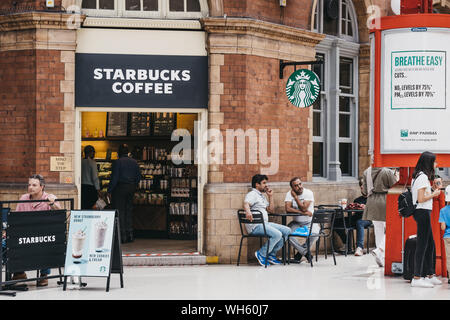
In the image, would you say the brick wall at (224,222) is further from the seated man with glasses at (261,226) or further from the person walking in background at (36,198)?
the person walking in background at (36,198)

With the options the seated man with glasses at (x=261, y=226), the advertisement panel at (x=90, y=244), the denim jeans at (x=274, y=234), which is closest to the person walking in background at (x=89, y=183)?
the seated man with glasses at (x=261, y=226)

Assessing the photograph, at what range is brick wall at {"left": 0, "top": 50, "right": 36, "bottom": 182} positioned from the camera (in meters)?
12.4

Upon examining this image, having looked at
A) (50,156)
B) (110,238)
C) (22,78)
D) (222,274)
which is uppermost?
(22,78)

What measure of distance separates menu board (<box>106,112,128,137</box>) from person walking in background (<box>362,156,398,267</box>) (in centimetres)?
544

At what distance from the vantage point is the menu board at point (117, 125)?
15992mm

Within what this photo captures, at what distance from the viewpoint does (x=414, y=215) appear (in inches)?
406

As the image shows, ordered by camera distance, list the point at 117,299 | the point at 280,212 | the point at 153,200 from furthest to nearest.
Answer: the point at 153,200 → the point at 280,212 → the point at 117,299

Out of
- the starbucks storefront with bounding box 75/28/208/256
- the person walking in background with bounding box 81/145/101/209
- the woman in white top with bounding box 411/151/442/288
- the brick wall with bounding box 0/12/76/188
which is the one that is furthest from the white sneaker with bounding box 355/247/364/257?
the brick wall with bounding box 0/12/76/188

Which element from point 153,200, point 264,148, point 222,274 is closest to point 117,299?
point 222,274

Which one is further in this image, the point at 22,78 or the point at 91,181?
the point at 91,181

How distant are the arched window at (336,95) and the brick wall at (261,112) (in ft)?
4.57

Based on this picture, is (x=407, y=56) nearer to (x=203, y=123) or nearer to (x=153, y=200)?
→ (x=203, y=123)
